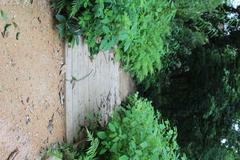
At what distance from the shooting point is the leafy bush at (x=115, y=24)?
3104 millimetres

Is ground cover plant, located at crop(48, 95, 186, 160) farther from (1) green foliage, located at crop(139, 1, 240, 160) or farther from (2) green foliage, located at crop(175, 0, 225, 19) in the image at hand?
(2) green foliage, located at crop(175, 0, 225, 19)

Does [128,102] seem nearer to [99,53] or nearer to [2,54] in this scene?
[99,53]

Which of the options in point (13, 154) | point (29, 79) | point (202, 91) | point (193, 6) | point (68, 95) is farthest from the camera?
point (193, 6)

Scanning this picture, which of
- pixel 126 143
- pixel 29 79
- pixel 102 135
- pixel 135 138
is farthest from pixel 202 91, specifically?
pixel 29 79

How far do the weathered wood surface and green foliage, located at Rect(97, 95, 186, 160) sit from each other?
0.21 metres

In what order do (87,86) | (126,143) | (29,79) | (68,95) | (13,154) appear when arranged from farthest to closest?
(87,86) → (126,143) → (68,95) → (29,79) → (13,154)

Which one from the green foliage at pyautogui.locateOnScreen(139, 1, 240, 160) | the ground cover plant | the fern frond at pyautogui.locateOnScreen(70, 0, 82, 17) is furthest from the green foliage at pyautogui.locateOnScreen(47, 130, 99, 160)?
the green foliage at pyautogui.locateOnScreen(139, 1, 240, 160)

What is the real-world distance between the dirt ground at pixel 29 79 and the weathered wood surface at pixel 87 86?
0.16m

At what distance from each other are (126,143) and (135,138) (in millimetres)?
120

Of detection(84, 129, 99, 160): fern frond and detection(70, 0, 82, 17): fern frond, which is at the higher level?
detection(70, 0, 82, 17): fern frond

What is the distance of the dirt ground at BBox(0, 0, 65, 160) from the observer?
2588 millimetres

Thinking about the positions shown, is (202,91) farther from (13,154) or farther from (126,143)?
(13,154)

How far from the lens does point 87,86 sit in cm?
374

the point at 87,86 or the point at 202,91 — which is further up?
the point at 87,86
